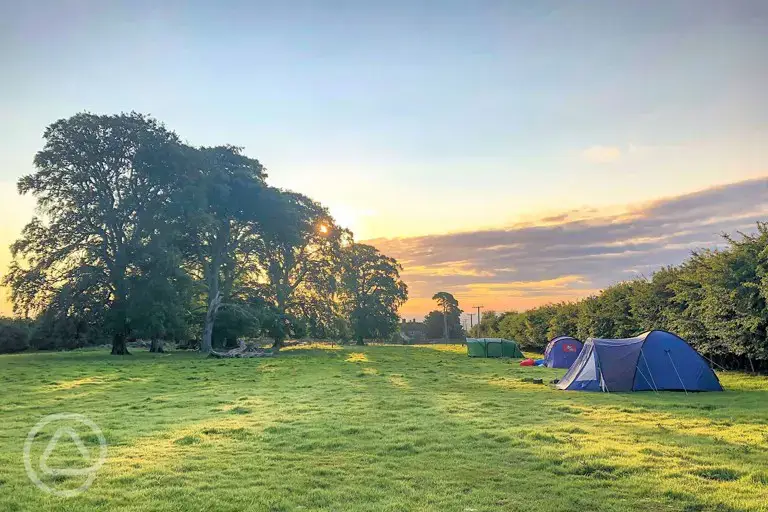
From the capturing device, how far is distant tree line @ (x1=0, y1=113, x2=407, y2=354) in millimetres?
37969

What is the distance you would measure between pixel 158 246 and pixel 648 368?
32.7 metres

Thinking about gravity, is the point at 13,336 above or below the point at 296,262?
below

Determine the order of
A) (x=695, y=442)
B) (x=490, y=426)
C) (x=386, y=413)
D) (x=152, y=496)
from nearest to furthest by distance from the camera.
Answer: (x=152, y=496) → (x=695, y=442) → (x=490, y=426) → (x=386, y=413)

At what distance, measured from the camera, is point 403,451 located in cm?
952

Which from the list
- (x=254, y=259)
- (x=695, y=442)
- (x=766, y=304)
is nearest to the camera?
(x=695, y=442)

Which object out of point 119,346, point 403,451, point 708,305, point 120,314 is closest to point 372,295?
point 119,346

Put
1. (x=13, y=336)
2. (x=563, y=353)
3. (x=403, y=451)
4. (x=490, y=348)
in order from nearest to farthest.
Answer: (x=403, y=451)
(x=563, y=353)
(x=490, y=348)
(x=13, y=336)

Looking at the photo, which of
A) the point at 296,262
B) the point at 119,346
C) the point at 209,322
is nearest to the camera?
the point at 119,346

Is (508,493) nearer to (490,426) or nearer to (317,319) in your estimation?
(490,426)

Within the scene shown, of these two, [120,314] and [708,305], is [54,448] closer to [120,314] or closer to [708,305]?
[708,305]

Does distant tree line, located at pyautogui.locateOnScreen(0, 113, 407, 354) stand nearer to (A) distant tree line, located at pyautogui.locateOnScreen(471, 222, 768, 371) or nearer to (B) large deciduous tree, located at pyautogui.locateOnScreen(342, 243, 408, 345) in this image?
(B) large deciduous tree, located at pyautogui.locateOnScreen(342, 243, 408, 345)

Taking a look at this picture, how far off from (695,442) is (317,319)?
43.7 m

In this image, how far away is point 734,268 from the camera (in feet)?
71.4

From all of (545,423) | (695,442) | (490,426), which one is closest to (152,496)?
(490,426)
